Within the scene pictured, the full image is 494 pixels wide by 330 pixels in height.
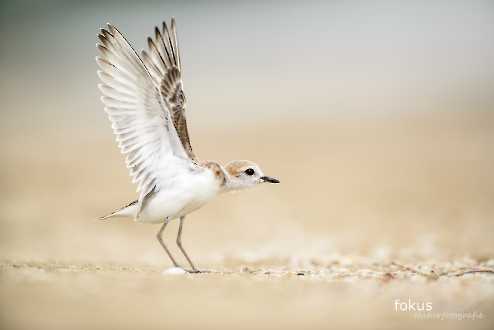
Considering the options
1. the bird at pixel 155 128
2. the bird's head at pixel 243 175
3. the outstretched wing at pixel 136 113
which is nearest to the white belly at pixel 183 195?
the bird at pixel 155 128

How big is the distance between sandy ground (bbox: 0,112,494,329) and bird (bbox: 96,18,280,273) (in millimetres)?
614

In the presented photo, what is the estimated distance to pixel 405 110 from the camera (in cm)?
1560

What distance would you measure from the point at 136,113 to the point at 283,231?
13.7ft

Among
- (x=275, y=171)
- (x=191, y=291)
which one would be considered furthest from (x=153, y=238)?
(x=191, y=291)

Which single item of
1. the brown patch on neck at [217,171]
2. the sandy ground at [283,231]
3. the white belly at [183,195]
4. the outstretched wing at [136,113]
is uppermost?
the outstretched wing at [136,113]

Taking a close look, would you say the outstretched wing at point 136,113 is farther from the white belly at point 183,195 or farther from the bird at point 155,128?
the white belly at point 183,195

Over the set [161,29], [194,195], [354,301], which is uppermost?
[161,29]

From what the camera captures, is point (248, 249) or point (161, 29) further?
point (248, 249)

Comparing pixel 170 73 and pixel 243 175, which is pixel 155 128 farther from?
pixel 243 175

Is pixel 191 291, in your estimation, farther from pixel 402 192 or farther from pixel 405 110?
pixel 405 110

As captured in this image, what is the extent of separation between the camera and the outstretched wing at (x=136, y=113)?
17.8 feet

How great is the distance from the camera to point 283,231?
9242 millimetres

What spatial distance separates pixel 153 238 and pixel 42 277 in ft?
12.0

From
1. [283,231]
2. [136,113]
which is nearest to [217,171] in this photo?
[136,113]
